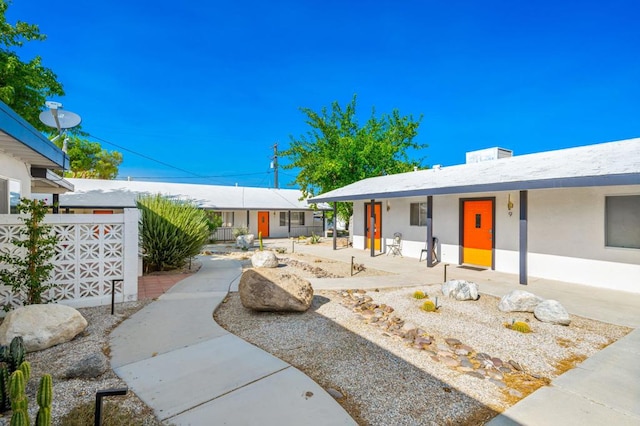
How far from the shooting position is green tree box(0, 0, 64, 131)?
445 inches

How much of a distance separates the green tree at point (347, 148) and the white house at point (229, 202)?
3.13 metres

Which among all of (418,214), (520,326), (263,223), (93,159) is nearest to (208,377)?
(520,326)

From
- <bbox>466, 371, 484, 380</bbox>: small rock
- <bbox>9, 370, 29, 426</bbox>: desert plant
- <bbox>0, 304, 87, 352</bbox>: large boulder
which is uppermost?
<bbox>9, 370, 29, 426</bbox>: desert plant

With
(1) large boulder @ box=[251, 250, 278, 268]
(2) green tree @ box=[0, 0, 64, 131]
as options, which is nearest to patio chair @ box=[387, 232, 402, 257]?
(1) large boulder @ box=[251, 250, 278, 268]

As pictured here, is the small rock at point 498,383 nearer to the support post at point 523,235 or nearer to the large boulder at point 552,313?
the large boulder at point 552,313

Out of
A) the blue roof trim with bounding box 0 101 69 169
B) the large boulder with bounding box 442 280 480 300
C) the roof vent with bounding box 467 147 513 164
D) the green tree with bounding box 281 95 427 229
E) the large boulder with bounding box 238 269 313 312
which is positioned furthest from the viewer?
the green tree with bounding box 281 95 427 229

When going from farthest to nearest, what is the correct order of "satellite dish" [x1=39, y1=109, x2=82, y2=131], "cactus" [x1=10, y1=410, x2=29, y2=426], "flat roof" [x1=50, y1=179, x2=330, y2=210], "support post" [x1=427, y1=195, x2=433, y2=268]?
"flat roof" [x1=50, y1=179, x2=330, y2=210], "support post" [x1=427, y1=195, x2=433, y2=268], "satellite dish" [x1=39, y1=109, x2=82, y2=131], "cactus" [x1=10, y1=410, x2=29, y2=426]

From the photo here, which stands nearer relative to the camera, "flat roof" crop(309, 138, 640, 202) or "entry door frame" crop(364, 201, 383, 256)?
"flat roof" crop(309, 138, 640, 202)

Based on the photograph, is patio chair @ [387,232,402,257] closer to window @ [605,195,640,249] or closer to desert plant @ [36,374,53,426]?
window @ [605,195,640,249]

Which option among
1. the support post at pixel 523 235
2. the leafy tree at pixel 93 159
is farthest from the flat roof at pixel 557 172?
the leafy tree at pixel 93 159

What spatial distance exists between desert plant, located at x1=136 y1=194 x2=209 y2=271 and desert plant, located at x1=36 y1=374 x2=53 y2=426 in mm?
7653

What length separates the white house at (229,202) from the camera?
18.9 meters

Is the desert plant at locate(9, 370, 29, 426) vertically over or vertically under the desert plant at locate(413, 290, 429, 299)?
over

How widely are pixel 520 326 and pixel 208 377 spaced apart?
458 centimetres
